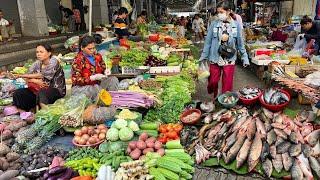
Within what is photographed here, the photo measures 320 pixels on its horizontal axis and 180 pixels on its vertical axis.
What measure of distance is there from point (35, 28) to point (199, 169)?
12022 mm

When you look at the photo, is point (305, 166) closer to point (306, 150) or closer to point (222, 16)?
point (306, 150)

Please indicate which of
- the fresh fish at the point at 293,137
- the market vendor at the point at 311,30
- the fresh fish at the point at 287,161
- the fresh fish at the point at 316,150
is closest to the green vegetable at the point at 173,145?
the fresh fish at the point at 287,161

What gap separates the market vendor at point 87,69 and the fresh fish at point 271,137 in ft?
8.97

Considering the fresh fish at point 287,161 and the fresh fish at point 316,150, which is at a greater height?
the fresh fish at point 316,150

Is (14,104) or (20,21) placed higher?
(20,21)

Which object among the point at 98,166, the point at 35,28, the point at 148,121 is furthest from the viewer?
the point at 35,28

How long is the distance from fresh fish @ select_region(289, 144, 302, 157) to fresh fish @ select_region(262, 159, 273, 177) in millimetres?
278

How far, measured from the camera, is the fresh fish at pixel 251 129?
156 inches

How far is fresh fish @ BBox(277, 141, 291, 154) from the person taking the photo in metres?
3.73

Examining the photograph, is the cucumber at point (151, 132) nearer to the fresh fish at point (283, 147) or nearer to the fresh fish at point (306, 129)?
the fresh fish at point (283, 147)

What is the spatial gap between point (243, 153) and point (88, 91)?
8.78 feet

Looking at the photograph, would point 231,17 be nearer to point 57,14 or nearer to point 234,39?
point 234,39

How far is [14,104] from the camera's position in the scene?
5.35m

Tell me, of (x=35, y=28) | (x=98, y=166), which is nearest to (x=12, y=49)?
(x=35, y=28)
